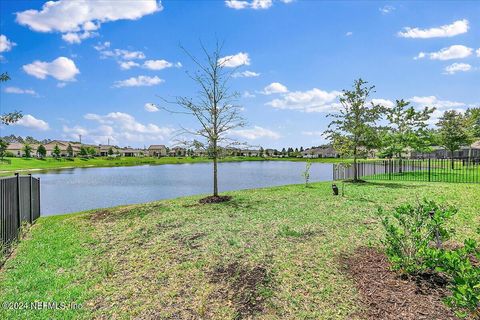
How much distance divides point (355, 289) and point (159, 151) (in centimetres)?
13975

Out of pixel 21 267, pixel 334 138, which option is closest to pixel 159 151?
pixel 334 138

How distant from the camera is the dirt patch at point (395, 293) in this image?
3.46 m

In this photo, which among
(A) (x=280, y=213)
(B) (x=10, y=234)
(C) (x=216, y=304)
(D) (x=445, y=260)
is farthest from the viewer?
(A) (x=280, y=213)

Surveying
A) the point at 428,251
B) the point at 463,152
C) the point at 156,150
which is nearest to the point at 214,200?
the point at 428,251

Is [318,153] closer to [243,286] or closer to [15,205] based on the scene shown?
[15,205]

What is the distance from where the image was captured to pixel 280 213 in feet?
28.3

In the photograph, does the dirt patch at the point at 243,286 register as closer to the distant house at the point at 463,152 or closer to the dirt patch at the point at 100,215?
the dirt patch at the point at 100,215

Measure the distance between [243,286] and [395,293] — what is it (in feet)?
6.40

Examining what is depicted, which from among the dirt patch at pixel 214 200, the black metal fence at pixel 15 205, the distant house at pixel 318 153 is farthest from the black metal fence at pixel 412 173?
the distant house at pixel 318 153

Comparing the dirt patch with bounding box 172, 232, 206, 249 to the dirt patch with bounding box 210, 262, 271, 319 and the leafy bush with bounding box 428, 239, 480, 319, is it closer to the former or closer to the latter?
the dirt patch with bounding box 210, 262, 271, 319

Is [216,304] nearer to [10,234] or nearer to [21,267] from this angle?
[21,267]

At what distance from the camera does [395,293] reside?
3.87 meters

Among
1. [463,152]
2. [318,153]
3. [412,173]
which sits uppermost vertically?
[318,153]

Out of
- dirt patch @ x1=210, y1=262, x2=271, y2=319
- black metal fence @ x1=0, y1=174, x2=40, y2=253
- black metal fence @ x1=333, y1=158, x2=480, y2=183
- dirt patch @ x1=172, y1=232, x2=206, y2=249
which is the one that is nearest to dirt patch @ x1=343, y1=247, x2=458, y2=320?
dirt patch @ x1=210, y1=262, x2=271, y2=319
